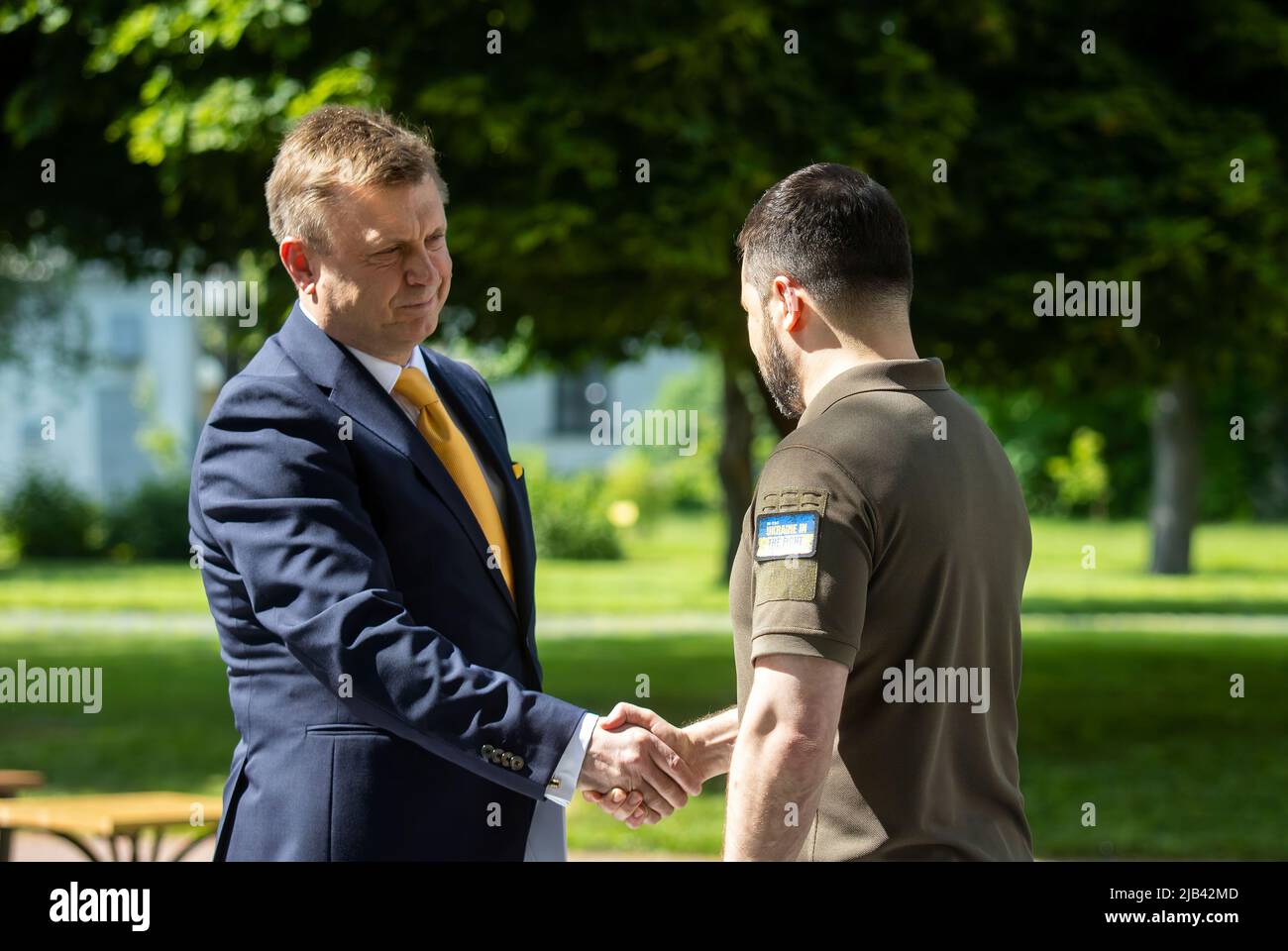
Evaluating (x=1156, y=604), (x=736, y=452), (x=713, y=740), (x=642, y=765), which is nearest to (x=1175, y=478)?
(x=1156, y=604)

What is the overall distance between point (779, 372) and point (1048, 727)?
32.5 feet

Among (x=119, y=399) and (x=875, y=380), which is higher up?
(x=119, y=399)

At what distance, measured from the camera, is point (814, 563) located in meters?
2.44

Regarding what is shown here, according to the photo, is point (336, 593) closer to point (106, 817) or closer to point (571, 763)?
point (571, 763)

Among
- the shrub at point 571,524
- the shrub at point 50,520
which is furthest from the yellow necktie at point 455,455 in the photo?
the shrub at point 50,520

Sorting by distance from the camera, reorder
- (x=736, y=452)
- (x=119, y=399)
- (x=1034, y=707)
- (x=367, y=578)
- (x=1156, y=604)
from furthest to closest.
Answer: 1. (x=119, y=399)
2. (x=1156, y=604)
3. (x=736, y=452)
4. (x=1034, y=707)
5. (x=367, y=578)

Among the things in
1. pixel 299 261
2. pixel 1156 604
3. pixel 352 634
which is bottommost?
pixel 1156 604

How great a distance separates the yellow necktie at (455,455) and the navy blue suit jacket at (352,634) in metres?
0.09

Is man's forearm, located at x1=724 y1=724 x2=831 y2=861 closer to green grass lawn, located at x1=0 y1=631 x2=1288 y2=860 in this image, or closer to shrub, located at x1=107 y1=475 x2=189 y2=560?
Answer: green grass lawn, located at x1=0 y1=631 x2=1288 y2=860

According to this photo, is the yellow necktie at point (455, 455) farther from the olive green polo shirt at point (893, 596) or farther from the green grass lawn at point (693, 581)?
the green grass lawn at point (693, 581)

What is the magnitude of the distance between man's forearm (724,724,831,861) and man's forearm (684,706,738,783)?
0.80 m

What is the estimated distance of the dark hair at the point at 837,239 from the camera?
260cm

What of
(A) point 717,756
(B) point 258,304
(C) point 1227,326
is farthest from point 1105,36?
(A) point 717,756
